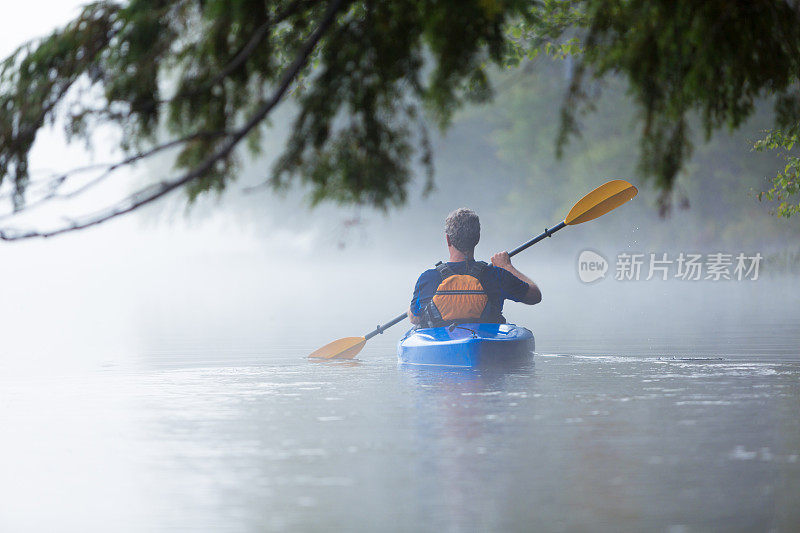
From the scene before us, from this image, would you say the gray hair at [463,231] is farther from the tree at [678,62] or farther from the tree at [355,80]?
the tree at [678,62]

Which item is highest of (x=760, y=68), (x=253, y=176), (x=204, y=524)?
(x=253, y=176)

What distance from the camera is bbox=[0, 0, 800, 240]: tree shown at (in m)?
5.27

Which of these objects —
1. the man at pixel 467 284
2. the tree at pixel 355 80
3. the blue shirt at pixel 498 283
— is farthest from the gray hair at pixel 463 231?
the tree at pixel 355 80

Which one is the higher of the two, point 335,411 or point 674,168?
point 674,168

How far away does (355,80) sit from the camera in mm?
5539

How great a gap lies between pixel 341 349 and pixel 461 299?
7.49 ft

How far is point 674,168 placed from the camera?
532 cm

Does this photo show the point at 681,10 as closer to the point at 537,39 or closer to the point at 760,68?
the point at 760,68

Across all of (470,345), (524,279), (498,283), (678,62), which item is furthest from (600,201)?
(678,62)

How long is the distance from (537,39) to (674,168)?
6205 millimetres

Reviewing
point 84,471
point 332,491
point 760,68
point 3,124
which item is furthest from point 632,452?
point 3,124

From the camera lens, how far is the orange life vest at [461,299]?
33.8 feet

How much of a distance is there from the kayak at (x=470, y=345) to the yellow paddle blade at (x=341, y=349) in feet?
5.67

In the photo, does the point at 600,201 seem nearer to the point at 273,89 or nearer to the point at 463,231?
the point at 463,231
